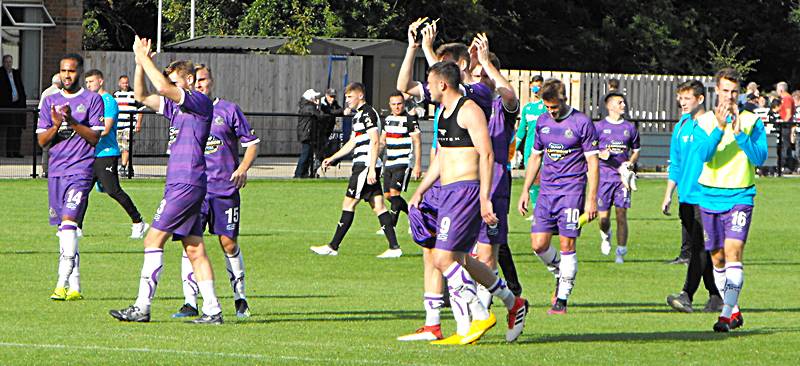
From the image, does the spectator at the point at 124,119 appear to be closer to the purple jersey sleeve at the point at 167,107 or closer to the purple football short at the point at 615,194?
the purple football short at the point at 615,194

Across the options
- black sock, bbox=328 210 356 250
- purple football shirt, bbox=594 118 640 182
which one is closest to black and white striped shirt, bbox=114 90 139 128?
black sock, bbox=328 210 356 250

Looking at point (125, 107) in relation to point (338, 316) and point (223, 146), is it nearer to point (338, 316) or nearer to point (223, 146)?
point (223, 146)

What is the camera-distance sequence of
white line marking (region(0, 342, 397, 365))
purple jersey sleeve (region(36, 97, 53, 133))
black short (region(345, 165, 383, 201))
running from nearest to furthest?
white line marking (region(0, 342, 397, 365)) → purple jersey sleeve (region(36, 97, 53, 133)) → black short (region(345, 165, 383, 201))

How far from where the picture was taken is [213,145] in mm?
12219

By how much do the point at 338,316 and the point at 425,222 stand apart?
68.4 inches

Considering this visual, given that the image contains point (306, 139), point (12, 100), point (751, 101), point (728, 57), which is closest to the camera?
point (306, 139)

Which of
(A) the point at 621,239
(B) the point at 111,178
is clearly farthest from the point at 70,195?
(A) the point at 621,239

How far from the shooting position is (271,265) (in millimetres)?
16719

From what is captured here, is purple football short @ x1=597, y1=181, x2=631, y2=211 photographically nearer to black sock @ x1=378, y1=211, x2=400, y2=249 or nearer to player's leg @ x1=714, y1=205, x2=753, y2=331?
black sock @ x1=378, y1=211, x2=400, y2=249

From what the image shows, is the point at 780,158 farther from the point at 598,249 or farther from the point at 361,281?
the point at 361,281

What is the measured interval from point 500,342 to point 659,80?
2893 centimetres

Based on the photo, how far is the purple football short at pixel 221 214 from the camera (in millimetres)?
12062

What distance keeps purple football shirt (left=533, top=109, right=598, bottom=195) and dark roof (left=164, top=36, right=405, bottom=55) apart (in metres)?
24.5

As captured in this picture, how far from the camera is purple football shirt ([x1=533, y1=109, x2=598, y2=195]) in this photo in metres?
13.2
